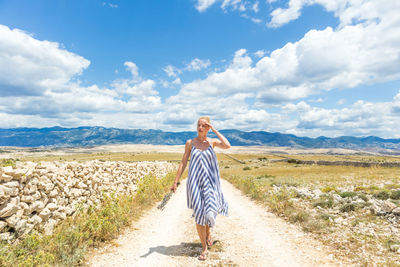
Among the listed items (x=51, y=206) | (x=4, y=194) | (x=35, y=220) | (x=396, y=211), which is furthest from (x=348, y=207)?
(x=4, y=194)

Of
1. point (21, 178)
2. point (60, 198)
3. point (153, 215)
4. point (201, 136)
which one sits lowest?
point (153, 215)

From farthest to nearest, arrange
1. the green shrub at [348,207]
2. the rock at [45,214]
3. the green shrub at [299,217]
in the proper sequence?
the green shrub at [348,207], the green shrub at [299,217], the rock at [45,214]

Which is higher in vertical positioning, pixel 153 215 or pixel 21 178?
pixel 21 178

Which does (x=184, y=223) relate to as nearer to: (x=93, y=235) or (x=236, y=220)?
(x=236, y=220)

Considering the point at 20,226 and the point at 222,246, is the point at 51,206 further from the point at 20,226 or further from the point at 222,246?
the point at 222,246

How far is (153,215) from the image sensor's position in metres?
11.0

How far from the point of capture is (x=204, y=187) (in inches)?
237

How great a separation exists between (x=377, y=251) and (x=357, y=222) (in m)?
2.34

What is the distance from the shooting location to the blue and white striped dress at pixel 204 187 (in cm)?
584

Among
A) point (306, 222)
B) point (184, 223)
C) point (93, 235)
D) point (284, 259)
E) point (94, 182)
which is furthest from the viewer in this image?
point (94, 182)

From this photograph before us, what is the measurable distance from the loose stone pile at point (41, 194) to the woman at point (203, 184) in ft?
14.9

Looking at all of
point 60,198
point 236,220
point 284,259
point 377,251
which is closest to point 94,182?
point 60,198

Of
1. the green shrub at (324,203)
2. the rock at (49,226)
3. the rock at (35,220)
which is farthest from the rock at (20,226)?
the green shrub at (324,203)

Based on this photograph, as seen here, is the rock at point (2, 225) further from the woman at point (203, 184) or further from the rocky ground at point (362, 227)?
the rocky ground at point (362, 227)
